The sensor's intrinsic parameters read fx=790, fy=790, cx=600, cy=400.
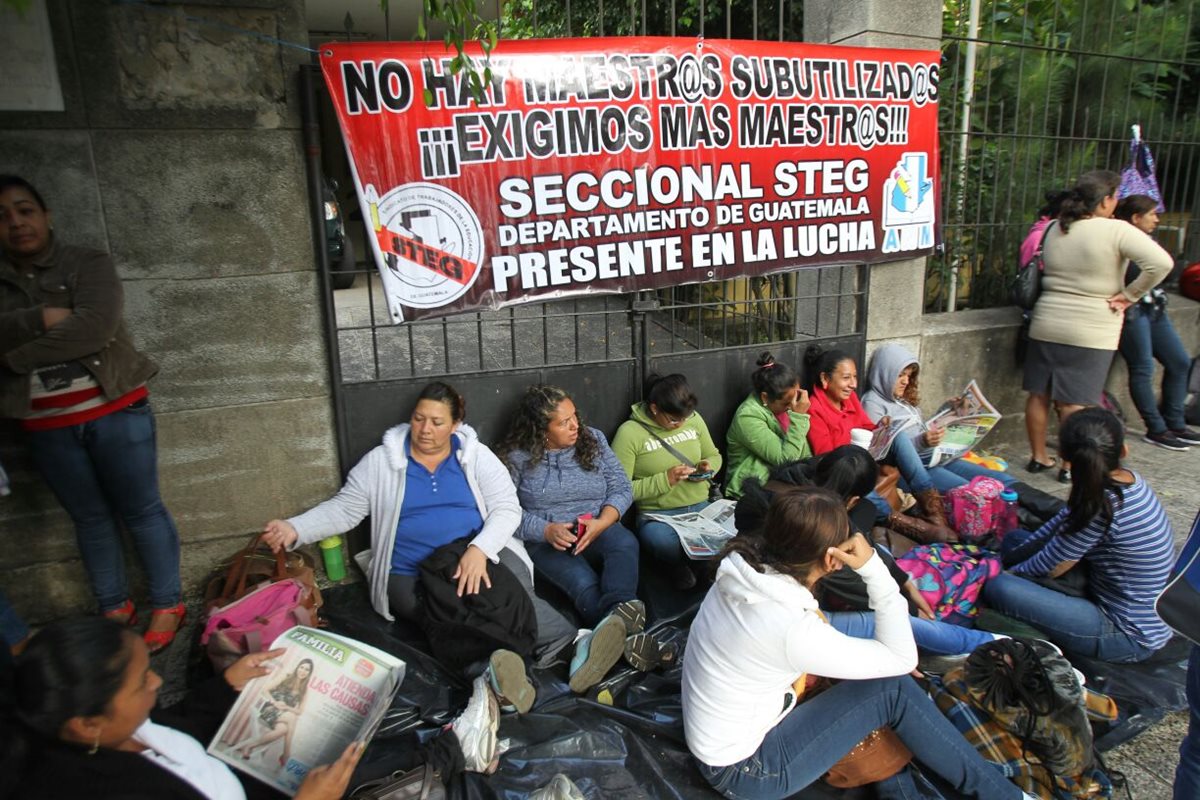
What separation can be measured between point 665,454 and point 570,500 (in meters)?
0.62

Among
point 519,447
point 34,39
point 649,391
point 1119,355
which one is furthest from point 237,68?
point 1119,355

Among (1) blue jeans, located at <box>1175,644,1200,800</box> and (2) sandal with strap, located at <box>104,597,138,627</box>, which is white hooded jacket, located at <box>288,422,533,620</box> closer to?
(2) sandal with strap, located at <box>104,597,138,627</box>

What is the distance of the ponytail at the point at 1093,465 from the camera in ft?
9.82

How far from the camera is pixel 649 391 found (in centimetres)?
424

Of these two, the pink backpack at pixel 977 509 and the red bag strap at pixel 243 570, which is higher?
the red bag strap at pixel 243 570

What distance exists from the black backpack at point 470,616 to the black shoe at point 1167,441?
5079 mm

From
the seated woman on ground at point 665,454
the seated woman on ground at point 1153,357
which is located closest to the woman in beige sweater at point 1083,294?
the seated woman on ground at point 1153,357

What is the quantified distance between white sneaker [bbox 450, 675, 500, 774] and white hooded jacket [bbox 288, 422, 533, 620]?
0.79 metres

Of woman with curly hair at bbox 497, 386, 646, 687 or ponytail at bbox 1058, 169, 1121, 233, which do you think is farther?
ponytail at bbox 1058, 169, 1121, 233

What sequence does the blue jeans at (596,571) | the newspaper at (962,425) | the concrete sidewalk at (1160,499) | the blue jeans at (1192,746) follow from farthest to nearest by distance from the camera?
the newspaper at (962,425) → the blue jeans at (596,571) → the concrete sidewalk at (1160,499) → the blue jeans at (1192,746)

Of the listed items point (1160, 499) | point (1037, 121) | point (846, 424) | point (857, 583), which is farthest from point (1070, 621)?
point (1037, 121)

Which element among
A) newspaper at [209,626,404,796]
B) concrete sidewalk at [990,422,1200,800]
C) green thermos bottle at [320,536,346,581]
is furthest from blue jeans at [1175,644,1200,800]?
green thermos bottle at [320,536,346,581]

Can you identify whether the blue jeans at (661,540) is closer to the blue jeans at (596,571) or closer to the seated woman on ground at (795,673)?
the blue jeans at (596,571)

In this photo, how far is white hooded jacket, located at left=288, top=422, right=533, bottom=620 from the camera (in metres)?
3.52
